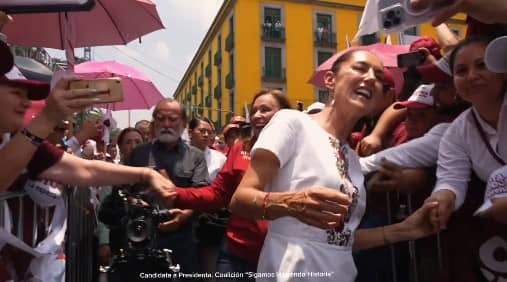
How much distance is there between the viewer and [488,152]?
1.72 metres

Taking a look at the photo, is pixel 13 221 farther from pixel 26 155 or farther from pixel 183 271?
pixel 183 271

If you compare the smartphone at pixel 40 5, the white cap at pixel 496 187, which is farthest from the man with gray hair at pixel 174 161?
the white cap at pixel 496 187

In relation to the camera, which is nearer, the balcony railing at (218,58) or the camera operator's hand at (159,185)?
the camera operator's hand at (159,185)

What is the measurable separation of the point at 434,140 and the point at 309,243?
2.54ft

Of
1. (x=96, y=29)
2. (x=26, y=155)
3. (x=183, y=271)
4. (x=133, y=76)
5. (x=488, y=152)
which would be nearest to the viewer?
(x=26, y=155)

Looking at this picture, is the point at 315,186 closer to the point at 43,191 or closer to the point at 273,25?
the point at 43,191

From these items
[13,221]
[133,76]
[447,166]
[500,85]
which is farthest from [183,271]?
[133,76]

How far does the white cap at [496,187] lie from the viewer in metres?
1.55

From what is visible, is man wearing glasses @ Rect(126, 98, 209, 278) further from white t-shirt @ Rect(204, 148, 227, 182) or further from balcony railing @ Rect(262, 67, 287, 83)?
balcony railing @ Rect(262, 67, 287, 83)

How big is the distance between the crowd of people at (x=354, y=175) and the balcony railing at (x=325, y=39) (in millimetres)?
26218

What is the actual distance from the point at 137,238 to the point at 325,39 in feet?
87.0

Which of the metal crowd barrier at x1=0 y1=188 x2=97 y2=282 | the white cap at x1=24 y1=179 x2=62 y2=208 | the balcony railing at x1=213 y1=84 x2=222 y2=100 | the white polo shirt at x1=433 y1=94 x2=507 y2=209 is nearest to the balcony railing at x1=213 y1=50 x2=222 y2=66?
the balcony railing at x1=213 y1=84 x2=222 y2=100

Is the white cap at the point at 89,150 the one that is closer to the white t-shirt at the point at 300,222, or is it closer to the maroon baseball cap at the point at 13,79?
the maroon baseball cap at the point at 13,79

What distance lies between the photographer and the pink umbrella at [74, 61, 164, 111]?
18.6ft
